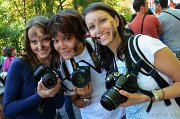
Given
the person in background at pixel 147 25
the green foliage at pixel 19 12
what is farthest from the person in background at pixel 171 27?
the green foliage at pixel 19 12

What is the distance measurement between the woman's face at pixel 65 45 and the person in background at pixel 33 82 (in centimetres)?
9

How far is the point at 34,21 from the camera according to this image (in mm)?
2305

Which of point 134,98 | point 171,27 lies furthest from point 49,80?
point 171,27

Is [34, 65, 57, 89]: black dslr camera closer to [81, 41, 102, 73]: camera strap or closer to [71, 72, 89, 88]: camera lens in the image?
[71, 72, 89, 88]: camera lens

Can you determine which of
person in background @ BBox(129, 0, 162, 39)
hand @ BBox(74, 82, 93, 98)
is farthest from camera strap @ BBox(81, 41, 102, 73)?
person in background @ BBox(129, 0, 162, 39)

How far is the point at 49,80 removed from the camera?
6.98 feet

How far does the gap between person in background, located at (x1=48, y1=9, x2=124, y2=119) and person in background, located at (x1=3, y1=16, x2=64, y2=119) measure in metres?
0.11

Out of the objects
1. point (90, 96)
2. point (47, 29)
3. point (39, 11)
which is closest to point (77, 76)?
point (90, 96)

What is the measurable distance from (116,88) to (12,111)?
89cm

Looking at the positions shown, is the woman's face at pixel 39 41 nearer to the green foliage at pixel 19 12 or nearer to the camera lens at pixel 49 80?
the camera lens at pixel 49 80

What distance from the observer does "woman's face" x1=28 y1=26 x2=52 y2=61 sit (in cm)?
224

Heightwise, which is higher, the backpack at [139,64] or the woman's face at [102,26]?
the woman's face at [102,26]

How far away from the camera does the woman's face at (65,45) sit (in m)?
2.19

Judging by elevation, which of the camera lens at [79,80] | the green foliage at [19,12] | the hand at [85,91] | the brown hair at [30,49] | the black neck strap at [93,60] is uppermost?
the brown hair at [30,49]
